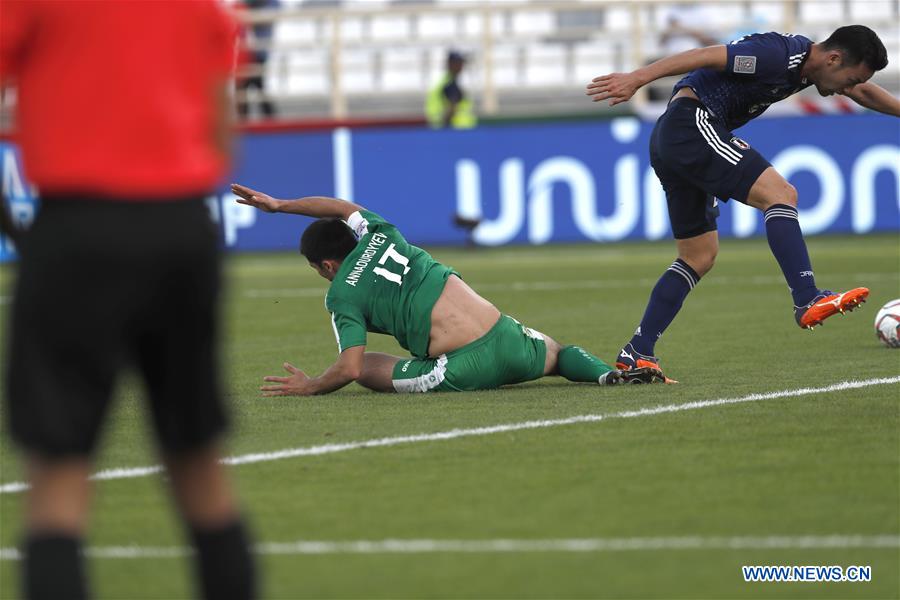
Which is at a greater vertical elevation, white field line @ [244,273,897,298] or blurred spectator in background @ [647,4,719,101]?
blurred spectator in background @ [647,4,719,101]

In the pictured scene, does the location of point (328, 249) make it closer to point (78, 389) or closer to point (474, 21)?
point (78, 389)

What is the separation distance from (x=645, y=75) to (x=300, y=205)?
A: 1874 mm

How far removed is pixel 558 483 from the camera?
6.09m

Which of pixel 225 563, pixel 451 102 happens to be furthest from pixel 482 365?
pixel 451 102

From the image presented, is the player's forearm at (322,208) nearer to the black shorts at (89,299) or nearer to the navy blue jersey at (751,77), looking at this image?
the navy blue jersey at (751,77)

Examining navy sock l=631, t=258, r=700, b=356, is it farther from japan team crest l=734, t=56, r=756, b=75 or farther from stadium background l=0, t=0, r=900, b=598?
japan team crest l=734, t=56, r=756, b=75

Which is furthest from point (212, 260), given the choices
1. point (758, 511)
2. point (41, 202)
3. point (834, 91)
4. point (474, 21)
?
point (474, 21)

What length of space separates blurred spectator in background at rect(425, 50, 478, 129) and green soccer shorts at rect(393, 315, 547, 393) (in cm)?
1445

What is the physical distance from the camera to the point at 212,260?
12.0 feet

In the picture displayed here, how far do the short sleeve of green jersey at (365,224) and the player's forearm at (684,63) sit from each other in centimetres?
152

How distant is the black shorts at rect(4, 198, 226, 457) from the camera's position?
351 cm

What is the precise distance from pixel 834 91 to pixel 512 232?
12.9 meters

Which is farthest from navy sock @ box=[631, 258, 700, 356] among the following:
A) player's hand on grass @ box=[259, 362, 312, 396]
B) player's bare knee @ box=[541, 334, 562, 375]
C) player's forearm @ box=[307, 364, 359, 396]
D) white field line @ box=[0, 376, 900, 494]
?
player's hand on grass @ box=[259, 362, 312, 396]

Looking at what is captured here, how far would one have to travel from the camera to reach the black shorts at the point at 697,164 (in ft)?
30.3
